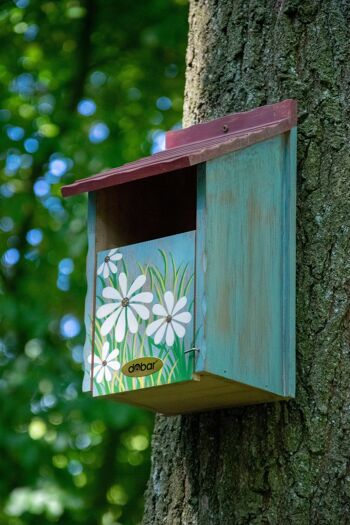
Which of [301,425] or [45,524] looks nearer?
[301,425]

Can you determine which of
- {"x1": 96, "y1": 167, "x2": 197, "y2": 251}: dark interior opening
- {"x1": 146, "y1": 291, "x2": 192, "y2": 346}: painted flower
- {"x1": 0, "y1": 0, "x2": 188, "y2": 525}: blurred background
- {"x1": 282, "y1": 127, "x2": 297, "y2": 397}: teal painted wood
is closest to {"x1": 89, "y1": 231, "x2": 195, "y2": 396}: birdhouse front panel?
{"x1": 146, "y1": 291, "x2": 192, "y2": 346}: painted flower

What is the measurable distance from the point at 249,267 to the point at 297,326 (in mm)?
193

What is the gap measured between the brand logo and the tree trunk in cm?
28

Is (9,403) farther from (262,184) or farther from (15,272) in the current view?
(262,184)

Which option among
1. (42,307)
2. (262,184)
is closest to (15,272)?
(42,307)

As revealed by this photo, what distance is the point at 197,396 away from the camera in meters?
2.26

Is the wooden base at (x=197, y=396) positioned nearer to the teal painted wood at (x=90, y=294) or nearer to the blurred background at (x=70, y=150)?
the teal painted wood at (x=90, y=294)

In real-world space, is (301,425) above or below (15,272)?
below

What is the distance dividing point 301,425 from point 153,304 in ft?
1.38

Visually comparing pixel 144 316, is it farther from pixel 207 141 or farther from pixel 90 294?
pixel 207 141

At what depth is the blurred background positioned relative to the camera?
6.69m

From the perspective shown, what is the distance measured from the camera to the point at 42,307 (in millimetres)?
6602

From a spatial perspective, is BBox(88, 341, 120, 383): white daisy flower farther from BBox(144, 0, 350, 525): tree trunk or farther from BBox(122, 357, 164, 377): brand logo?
BBox(144, 0, 350, 525): tree trunk

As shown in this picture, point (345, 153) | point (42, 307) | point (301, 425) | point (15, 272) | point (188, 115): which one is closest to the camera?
point (301, 425)
